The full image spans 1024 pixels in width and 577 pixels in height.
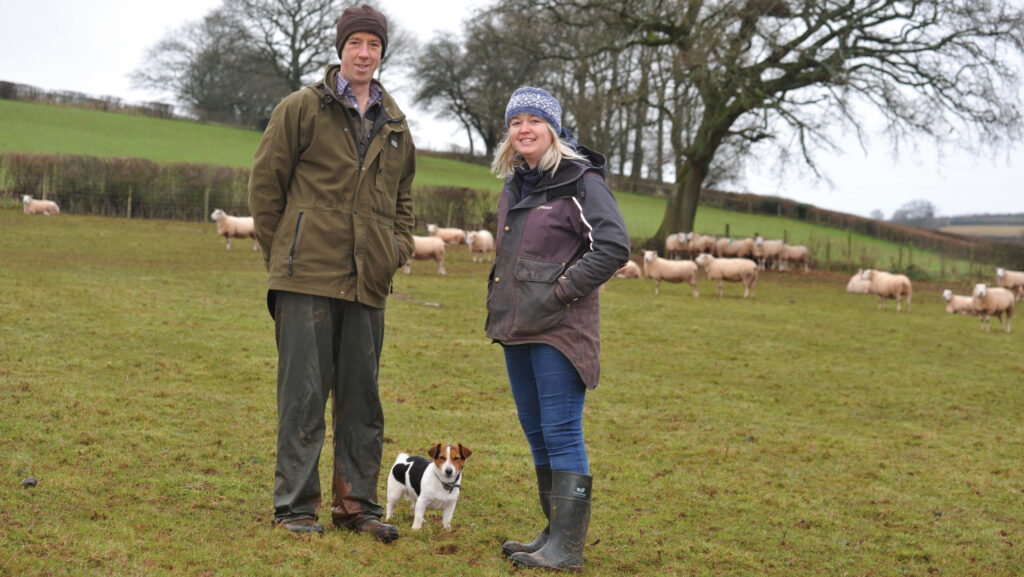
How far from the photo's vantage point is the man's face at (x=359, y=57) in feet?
15.4

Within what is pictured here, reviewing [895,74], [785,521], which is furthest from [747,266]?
[785,521]

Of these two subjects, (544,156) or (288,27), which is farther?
(288,27)

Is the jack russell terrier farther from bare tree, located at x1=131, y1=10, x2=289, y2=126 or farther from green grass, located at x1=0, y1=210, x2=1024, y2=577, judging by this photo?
bare tree, located at x1=131, y1=10, x2=289, y2=126

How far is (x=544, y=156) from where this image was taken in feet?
14.6

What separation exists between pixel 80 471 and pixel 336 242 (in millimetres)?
2342

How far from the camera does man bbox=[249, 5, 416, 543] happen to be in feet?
15.2

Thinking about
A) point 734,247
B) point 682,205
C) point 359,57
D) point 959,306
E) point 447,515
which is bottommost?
point 447,515

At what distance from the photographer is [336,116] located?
4.71 meters

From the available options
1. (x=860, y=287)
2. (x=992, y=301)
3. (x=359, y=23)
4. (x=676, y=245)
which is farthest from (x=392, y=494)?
(x=676, y=245)

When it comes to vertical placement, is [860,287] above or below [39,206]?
below

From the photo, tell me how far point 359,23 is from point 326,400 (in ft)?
6.33

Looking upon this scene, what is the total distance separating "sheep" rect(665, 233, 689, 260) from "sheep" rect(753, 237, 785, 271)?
106 inches

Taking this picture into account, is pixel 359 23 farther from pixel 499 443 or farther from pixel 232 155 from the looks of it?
pixel 232 155

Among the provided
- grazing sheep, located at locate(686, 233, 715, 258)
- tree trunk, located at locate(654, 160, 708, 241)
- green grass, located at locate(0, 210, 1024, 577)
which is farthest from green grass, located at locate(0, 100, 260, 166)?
green grass, located at locate(0, 210, 1024, 577)
